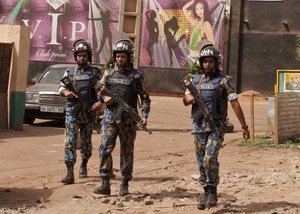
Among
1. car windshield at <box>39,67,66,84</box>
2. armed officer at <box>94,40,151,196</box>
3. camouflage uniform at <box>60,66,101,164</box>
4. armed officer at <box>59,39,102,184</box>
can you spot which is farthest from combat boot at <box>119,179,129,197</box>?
car windshield at <box>39,67,66,84</box>

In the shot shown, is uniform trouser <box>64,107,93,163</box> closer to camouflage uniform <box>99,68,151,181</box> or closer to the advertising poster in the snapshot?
camouflage uniform <box>99,68,151,181</box>

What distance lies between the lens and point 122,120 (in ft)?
28.0

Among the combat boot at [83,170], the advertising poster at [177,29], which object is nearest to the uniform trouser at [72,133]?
the combat boot at [83,170]

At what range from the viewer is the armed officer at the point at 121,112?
28.0ft

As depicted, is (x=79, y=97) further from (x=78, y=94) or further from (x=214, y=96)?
(x=214, y=96)

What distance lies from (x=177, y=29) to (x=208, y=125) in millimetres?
23904

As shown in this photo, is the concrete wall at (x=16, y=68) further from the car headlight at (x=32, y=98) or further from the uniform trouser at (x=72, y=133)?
the uniform trouser at (x=72, y=133)

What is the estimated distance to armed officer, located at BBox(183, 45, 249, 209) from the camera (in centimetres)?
786

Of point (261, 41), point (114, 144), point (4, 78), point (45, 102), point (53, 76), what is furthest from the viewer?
point (261, 41)

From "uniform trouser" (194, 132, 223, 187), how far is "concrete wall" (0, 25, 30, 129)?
29.8 ft

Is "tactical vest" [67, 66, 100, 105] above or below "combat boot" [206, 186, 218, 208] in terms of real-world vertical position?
above

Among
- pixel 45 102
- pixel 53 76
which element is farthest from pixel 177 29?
pixel 45 102

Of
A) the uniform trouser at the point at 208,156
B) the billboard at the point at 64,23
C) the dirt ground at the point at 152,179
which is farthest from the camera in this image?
the billboard at the point at 64,23

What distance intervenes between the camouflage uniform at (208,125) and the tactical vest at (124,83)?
893 mm
